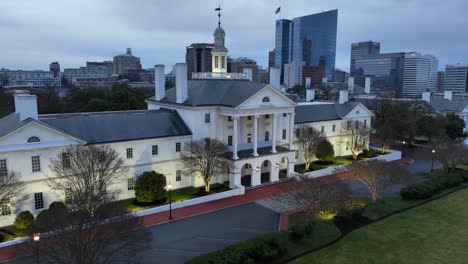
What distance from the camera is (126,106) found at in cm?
6525

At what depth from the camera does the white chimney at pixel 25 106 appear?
1089 inches

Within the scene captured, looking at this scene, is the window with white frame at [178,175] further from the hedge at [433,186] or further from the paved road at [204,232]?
the hedge at [433,186]

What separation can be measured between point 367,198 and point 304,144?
1236cm

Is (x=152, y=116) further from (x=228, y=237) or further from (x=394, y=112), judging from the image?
(x=394, y=112)

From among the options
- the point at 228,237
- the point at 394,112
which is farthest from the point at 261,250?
the point at 394,112

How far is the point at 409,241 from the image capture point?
25.1m

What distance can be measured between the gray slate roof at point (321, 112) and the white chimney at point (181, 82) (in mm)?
16808

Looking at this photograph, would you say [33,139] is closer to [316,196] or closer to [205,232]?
[205,232]

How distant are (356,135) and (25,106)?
42.3 meters

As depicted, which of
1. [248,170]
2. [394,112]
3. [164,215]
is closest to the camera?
[164,215]

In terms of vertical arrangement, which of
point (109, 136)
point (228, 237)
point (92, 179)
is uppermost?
point (109, 136)

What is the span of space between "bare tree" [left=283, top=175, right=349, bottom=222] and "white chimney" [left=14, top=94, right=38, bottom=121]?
22.0 metres

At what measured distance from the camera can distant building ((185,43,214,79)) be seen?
17038cm

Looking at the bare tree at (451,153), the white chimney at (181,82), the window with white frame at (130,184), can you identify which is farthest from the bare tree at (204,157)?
the bare tree at (451,153)
